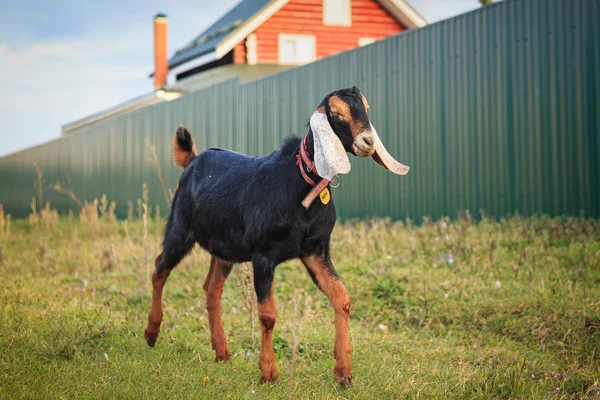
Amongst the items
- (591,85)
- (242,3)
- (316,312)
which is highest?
(242,3)

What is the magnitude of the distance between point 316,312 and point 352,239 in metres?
2.34

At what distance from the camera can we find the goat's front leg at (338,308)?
12.5 ft

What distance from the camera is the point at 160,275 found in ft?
16.1

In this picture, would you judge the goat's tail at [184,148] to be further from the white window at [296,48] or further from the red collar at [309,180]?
the white window at [296,48]

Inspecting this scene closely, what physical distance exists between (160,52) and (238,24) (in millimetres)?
5515

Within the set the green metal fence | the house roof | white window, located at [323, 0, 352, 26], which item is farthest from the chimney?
the green metal fence

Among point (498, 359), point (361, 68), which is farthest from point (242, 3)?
point (498, 359)

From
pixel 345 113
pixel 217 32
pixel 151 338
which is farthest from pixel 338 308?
pixel 217 32

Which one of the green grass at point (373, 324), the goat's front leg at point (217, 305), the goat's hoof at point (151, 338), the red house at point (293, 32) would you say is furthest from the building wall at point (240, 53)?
the goat's hoof at point (151, 338)

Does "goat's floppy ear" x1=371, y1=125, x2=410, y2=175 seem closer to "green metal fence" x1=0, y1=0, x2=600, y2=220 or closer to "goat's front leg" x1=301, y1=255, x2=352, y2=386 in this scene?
"goat's front leg" x1=301, y1=255, x2=352, y2=386

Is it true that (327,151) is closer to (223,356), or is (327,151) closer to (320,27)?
(223,356)

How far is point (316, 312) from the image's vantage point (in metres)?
6.12

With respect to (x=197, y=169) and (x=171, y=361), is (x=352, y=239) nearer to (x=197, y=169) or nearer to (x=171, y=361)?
(x=197, y=169)

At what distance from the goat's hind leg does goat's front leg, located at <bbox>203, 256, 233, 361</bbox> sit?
9.7 inches
